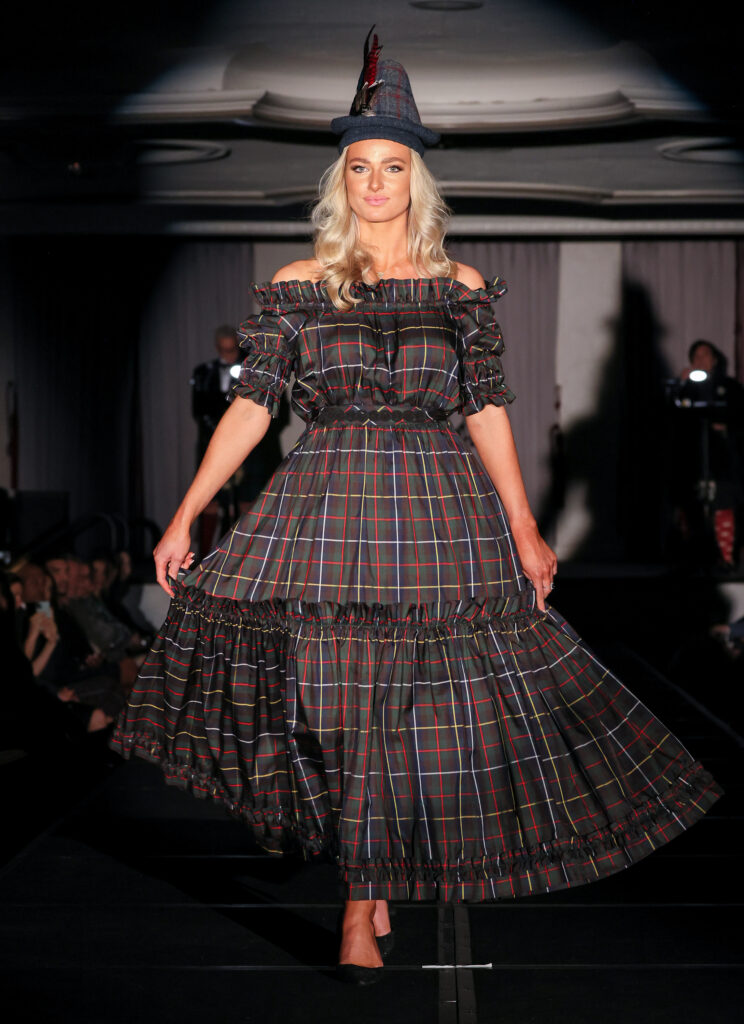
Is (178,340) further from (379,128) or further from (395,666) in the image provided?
(395,666)

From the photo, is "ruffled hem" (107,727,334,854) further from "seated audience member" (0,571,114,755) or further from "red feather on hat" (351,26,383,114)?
"seated audience member" (0,571,114,755)

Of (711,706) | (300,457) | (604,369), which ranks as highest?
(604,369)

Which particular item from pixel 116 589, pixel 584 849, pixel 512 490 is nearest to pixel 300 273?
pixel 512 490

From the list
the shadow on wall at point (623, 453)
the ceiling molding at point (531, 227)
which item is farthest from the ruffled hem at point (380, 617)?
the shadow on wall at point (623, 453)

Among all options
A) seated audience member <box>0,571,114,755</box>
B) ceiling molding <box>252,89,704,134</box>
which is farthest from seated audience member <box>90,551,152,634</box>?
ceiling molding <box>252,89,704,134</box>

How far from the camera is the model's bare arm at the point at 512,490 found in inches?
81.7

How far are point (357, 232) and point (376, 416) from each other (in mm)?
370

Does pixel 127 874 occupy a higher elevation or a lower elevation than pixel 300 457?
lower

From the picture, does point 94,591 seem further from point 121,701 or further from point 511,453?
point 511,453

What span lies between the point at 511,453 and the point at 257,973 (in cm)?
102

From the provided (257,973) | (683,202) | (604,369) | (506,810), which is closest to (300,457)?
(506,810)

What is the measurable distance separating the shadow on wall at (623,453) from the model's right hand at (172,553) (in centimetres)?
865

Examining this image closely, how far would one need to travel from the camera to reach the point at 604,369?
1077 cm

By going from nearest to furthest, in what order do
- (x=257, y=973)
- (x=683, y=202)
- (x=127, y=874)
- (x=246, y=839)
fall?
(x=257, y=973), (x=127, y=874), (x=246, y=839), (x=683, y=202)
